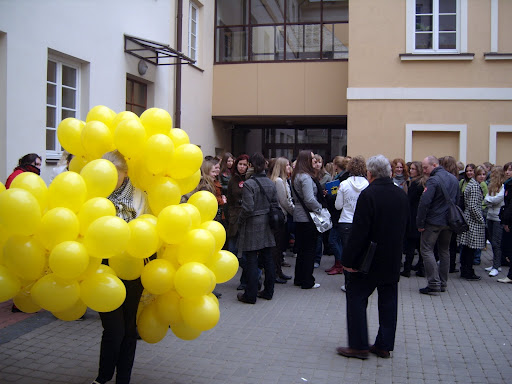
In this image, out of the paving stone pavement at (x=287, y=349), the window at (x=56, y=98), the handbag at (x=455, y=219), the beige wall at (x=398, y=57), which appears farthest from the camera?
the beige wall at (x=398, y=57)

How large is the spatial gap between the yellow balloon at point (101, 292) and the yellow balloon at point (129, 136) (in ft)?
2.90

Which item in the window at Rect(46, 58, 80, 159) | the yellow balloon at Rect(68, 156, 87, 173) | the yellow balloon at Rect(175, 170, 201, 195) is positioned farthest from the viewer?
the window at Rect(46, 58, 80, 159)

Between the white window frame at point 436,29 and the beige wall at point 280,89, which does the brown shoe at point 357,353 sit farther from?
the beige wall at point 280,89

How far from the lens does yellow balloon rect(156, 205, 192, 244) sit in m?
3.46

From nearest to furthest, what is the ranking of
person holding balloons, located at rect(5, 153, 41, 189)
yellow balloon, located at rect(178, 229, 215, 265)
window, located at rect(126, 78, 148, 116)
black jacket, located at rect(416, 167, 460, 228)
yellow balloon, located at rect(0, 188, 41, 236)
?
yellow balloon, located at rect(0, 188, 41, 236)
yellow balloon, located at rect(178, 229, 215, 265)
person holding balloons, located at rect(5, 153, 41, 189)
black jacket, located at rect(416, 167, 460, 228)
window, located at rect(126, 78, 148, 116)

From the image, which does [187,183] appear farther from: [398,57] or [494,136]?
[494,136]

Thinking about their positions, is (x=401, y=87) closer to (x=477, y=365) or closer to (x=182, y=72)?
(x=182, y=72)

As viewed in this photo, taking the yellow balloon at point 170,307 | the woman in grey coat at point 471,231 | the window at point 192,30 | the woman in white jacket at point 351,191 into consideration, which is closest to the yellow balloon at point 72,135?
the yellow balloon at point 170,307

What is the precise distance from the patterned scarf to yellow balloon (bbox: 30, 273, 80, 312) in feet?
2.06

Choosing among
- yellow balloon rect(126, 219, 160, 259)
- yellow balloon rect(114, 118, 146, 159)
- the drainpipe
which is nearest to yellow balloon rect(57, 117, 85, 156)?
yellow balloon rect(114, 118, 146, 159)

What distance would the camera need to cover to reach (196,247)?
140 inches

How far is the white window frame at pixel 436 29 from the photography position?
13.3m

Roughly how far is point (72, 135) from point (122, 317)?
137 centimetres

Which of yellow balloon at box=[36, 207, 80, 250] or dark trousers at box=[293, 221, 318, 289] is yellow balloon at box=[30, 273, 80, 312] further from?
dark trousers at box=[293, 221, 318, 289]
